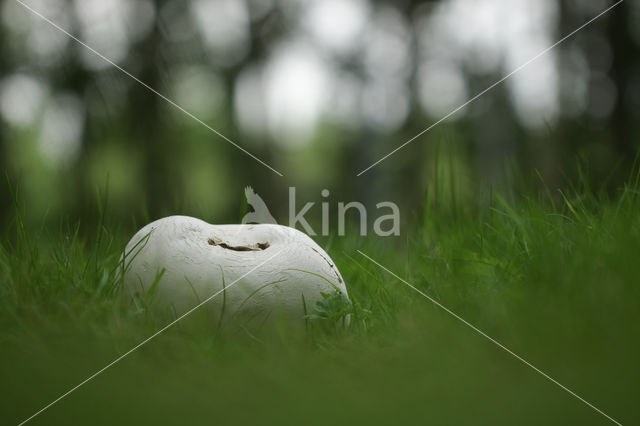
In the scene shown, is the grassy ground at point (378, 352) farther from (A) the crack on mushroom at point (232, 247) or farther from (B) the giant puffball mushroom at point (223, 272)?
(A) the crack on mushroom at point (232, 247)

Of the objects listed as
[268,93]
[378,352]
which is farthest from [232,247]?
[268,93]

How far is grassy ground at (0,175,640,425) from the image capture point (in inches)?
29.1

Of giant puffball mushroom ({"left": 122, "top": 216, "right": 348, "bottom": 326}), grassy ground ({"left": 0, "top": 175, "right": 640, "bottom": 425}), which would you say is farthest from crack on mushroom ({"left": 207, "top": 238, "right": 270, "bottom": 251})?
grassy ground ({"left": 0, "top": 175, "right": 640, "bottom": 425})

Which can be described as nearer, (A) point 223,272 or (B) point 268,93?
(A) point 223,272

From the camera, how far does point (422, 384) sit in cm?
79

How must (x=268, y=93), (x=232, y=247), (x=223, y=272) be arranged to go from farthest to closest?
(x=268, y=93)
(x=232, y=247)
(x=223, y=272)

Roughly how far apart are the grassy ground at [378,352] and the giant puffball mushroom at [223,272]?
83 millimetres

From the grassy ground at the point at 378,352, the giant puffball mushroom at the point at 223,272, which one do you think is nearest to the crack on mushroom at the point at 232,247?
the giant puffball mushroom at the point at 223,272

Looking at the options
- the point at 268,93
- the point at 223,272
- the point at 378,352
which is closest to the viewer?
the point at 378,352

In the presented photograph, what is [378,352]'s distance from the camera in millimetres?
1056

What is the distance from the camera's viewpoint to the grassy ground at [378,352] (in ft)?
2.43

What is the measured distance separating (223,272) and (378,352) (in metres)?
0.62

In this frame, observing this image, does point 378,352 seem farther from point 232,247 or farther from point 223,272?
point 232,247

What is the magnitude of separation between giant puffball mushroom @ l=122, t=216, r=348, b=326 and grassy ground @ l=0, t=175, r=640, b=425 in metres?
0.08
